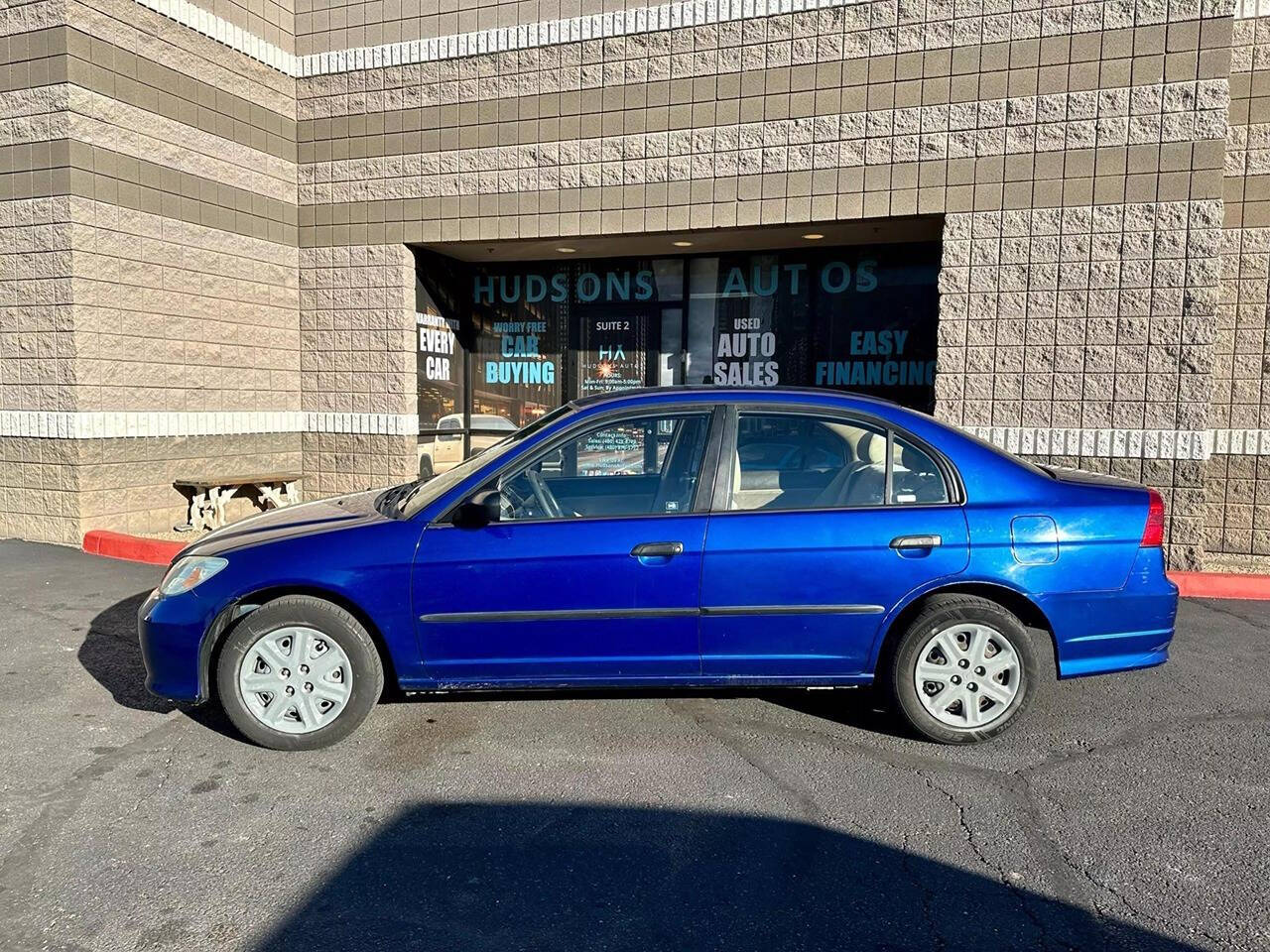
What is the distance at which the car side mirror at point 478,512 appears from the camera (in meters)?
4.18

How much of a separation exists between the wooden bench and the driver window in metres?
5.61

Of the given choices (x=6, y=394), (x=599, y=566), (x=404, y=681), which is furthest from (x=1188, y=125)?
(x=6, y=394)

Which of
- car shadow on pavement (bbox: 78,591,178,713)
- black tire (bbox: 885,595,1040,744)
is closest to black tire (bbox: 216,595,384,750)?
car shadow on pavement (bbox: 78,591,178,713)

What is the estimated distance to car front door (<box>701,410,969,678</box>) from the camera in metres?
4.20

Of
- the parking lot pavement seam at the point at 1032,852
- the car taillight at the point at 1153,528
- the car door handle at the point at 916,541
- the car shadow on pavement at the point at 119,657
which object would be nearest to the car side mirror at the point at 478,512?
the car door handle at the point at 916,541

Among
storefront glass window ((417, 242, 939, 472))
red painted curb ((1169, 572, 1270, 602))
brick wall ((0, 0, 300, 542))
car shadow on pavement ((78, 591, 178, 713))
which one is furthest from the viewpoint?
storefront glass window ((417, 242, 939, 472))

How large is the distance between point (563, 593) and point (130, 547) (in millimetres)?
6056

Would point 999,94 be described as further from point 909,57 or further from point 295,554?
point 295,554

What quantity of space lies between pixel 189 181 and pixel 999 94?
8.05 m

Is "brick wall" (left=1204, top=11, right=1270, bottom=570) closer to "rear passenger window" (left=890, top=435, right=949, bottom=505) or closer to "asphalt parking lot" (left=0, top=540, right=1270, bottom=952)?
"asphalt parking lot" (left=0, top=540, right=1270, bottom=952)

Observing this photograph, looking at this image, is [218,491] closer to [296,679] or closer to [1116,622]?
[296,679]

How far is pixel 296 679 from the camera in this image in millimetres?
4195

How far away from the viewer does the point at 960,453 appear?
4422mm

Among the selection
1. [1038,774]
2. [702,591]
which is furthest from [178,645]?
[1038,774]
